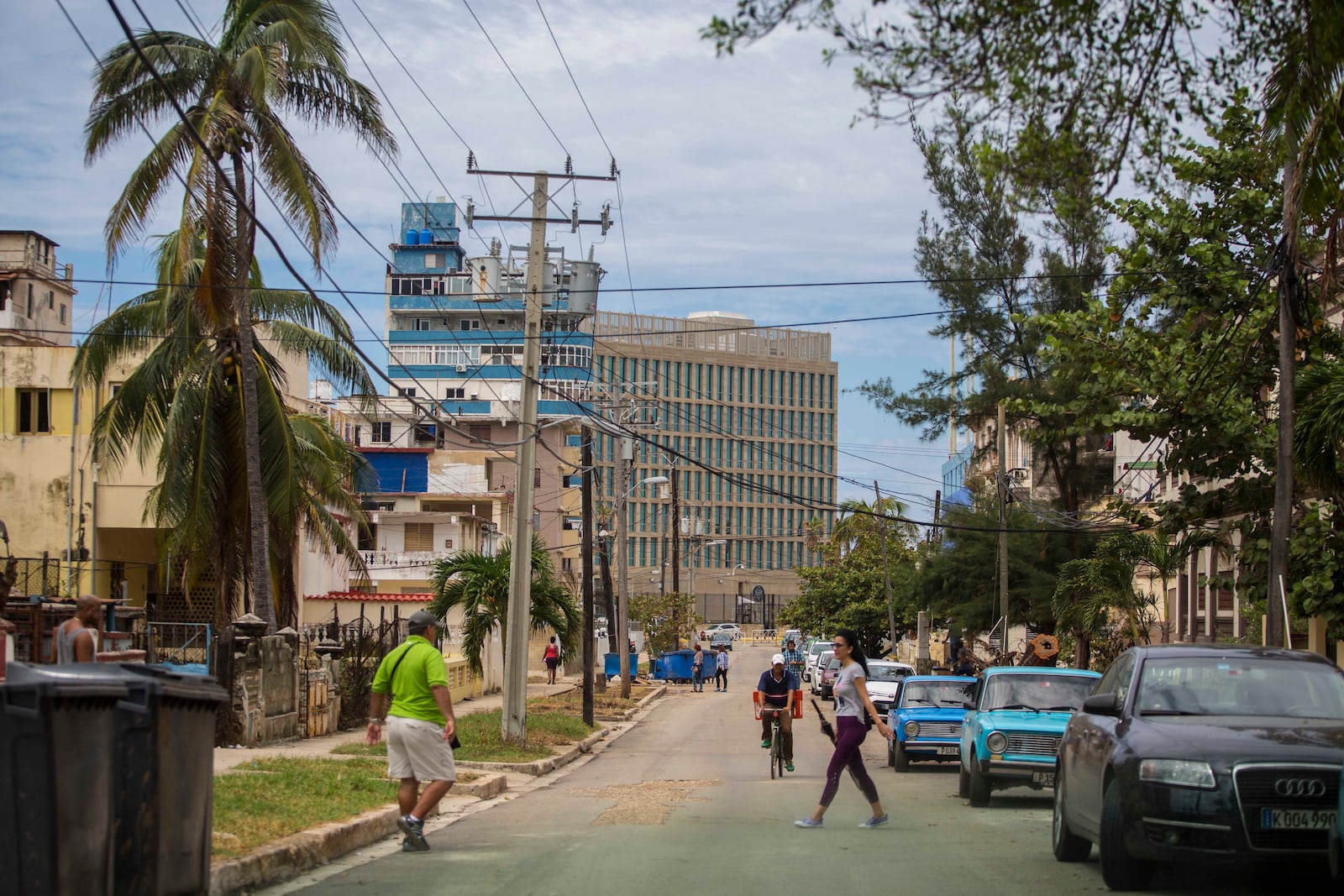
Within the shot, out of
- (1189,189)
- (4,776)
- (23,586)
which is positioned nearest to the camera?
(4,776)

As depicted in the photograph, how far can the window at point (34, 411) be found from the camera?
112 ft

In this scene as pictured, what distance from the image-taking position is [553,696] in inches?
1622

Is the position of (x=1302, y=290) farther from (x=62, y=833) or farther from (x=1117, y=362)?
(x=62, y=833)

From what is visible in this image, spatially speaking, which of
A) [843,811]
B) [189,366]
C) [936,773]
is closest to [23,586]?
[189,366]

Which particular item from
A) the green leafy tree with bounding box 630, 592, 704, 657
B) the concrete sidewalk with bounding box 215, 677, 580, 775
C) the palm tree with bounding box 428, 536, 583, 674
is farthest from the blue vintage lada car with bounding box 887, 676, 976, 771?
the green leafy tree with bounding box 630, 592, 704, 657

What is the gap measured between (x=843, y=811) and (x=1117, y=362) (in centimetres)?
943

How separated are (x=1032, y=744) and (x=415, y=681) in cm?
811

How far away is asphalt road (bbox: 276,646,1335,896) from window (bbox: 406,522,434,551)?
38.1 metres

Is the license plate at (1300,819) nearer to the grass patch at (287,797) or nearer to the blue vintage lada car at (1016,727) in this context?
the grass patch at (287,797)

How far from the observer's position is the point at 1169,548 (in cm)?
2533

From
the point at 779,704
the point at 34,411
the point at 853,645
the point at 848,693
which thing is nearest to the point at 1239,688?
the point at 848,693

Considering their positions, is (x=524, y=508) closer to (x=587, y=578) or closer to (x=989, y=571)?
(x=587, y=578)

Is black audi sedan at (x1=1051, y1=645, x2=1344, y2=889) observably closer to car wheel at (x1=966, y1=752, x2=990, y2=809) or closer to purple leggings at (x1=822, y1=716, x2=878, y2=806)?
purple leggings at (x1=822, y1=716, x2=878, y2=806)

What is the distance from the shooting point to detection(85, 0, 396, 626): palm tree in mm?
21328
